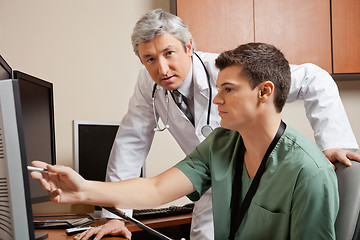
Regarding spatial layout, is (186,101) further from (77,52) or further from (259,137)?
(77,52)

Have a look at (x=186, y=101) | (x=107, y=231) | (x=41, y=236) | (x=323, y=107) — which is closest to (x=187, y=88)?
(x=186, y=101)

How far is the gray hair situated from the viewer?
1.54m

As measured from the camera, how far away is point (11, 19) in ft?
7.20

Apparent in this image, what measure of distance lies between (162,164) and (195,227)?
0.70m

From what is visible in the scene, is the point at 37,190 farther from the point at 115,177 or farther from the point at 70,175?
the point at 70,175

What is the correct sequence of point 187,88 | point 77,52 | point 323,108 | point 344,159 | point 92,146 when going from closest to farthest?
point 344,159 < point 323,108 < point 187,88 < point 92,146 < point 77,52

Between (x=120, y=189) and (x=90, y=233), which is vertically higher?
(x=120, y=189)

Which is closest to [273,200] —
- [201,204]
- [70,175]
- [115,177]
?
[70,175]

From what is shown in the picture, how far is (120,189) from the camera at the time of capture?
4.03 ft

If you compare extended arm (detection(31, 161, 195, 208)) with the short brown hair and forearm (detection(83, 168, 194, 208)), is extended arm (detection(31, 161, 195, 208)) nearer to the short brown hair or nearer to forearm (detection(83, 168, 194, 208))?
forearm (detection(83, 168, 194, 208))

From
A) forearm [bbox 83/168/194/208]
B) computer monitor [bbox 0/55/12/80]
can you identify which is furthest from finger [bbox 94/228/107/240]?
computer monitor [bbox 0/55/12/80]

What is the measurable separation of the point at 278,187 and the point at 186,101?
71 cm

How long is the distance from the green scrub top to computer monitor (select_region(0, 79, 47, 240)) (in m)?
0.65

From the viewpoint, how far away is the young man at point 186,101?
1.46m
